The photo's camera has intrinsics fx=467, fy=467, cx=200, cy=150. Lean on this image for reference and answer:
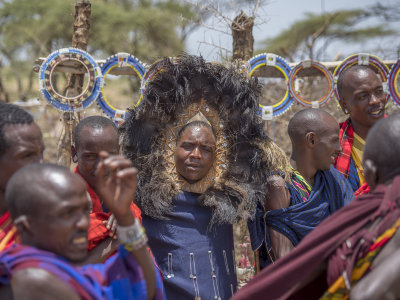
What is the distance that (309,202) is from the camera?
3.43 m

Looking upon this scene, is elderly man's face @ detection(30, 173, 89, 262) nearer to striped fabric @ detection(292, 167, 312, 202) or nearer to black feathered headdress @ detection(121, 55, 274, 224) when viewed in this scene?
black feathered headdress @ detection(121, 55, 274, 224)

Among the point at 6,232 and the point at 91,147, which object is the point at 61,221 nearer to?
the point at 6,232

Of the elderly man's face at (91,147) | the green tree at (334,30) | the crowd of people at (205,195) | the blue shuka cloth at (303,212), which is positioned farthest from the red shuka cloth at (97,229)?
the green tree at (334,30)

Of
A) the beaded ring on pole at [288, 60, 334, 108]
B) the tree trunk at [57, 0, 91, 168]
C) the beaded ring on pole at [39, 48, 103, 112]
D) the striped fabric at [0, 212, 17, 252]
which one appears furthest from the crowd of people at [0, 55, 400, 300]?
the tree trunk at [57, 0, 91, 168]

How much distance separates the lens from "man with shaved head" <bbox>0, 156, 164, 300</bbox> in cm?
197

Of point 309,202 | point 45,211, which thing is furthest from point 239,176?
point 45,211

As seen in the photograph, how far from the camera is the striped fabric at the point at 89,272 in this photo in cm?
195

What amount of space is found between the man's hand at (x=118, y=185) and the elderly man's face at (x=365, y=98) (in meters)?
2.89

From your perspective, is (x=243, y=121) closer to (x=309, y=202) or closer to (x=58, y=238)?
(x=309, y=202)

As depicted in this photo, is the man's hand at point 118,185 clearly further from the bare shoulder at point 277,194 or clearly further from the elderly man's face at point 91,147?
the bare shoulder at point 277,194

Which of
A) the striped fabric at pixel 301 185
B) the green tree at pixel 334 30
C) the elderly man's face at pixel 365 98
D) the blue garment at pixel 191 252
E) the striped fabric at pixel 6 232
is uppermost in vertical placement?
the green tree at pixel 334 30

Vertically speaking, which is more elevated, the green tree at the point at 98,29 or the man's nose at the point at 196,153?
the green tree at the point at 98,29

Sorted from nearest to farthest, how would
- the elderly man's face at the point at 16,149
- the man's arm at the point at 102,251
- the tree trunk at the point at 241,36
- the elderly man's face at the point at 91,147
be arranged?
the elderly man's face at the point at 16,149 < the man's arm at the point at 102,251 < the elderly man's face at the point at 91,147 < the tree trunk at the point at 241,36

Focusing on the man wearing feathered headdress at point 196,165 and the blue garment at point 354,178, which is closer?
the man wearing feathered headdress at point 196,165
